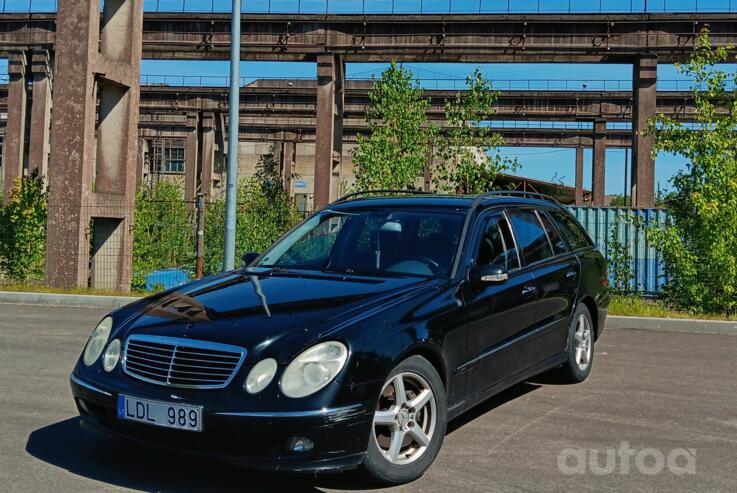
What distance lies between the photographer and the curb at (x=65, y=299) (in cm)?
1371

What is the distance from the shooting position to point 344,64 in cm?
2591

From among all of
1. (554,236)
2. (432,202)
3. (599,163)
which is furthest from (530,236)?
(599,163)

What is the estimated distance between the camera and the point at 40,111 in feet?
94.9

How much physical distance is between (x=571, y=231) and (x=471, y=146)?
32.5 ft

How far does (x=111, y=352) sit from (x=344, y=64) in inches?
894

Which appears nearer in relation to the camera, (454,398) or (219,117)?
(454,398)

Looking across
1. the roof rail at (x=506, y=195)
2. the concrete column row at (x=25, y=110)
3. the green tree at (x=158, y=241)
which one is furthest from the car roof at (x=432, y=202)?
the concrete column row at (x=25, y=110)

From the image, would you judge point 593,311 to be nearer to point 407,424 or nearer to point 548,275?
point 548,275

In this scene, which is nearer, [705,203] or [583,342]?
[583,342]

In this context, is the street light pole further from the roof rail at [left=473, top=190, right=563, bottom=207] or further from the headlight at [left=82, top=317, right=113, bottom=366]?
the headlight at [left=82, top=317, right=113, bottom=366]

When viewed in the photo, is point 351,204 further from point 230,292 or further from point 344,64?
point 344,64

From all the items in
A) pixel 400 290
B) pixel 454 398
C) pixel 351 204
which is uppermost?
pixel 351 204

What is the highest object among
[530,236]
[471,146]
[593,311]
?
[471,146]

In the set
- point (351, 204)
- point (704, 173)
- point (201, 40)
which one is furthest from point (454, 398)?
point (201, 40)
